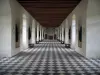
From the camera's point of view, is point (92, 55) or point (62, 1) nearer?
point (92, 55)

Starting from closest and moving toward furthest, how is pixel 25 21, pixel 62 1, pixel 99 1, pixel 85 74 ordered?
pixel 85 74 → pixel 99 1 → pixel 62 1 → pixel 25 21

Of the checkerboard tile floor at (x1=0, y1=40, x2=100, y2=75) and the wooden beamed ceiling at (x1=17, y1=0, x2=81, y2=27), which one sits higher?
the wooden beamed ceiling at (x1=17, y1=0, x2=81, y2=27)

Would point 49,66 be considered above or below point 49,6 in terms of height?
below

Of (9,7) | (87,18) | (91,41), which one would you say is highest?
(9,7)

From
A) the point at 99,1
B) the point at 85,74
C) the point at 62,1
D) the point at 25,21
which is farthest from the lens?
the point at 25,21

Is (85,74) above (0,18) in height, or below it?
below

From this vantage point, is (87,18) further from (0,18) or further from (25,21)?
(25,21)

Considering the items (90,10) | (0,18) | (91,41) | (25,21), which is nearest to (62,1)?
(90,10)

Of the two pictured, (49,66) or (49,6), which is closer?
(49,66)

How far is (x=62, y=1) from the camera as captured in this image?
1305 centimetres

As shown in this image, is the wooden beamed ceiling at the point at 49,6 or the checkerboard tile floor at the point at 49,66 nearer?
the checkerboard tile floor at the point at 49,66

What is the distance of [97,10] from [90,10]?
17.1 inches

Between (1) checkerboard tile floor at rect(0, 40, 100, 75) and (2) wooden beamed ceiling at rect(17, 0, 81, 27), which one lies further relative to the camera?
(2) wooden beamed ceiling at rect(17, 0, 81, 27)

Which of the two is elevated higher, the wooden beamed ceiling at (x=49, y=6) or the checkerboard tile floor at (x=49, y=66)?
the wooden beamed ceiling at (x=49, y=6)
